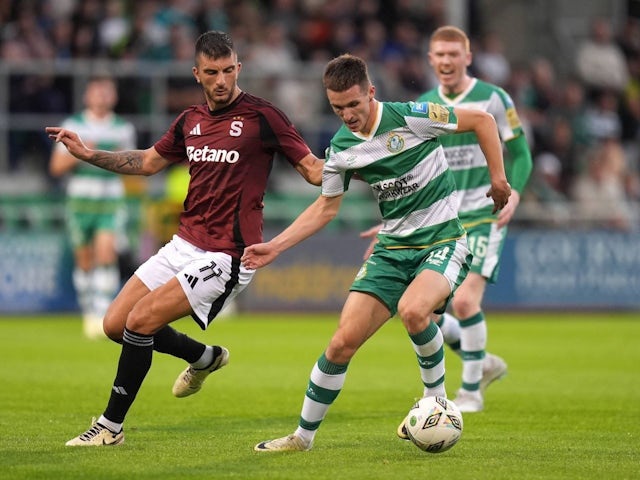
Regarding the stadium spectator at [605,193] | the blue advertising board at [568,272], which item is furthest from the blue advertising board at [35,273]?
the stadium spectator at [605,193]

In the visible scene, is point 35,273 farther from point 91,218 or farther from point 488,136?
point 488,136

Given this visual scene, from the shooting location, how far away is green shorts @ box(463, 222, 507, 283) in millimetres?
9867

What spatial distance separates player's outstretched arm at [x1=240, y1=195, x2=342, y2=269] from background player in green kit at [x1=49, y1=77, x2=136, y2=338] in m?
8.34

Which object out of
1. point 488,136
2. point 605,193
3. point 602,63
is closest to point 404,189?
point 488,136

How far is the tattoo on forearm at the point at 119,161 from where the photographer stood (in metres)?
8.30

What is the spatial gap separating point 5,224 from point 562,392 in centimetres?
1071

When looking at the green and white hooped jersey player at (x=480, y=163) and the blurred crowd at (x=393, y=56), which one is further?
the blurred crowd at (x=393, y=56)

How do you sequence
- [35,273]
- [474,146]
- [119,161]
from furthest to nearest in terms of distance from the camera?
[35,273] → [474,146] → [119,161]

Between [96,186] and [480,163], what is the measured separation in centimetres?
713

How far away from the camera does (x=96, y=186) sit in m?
15.8

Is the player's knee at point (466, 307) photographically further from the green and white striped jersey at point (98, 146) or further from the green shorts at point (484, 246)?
the green and white striped jersey at point (98, 146)

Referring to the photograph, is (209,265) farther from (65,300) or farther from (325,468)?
(65,300)

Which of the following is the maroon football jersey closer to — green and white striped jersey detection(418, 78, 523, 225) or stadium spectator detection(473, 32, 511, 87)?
green and white striped jersey detection(418, 78, 523, 225)

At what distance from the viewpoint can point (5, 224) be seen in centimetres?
1903
